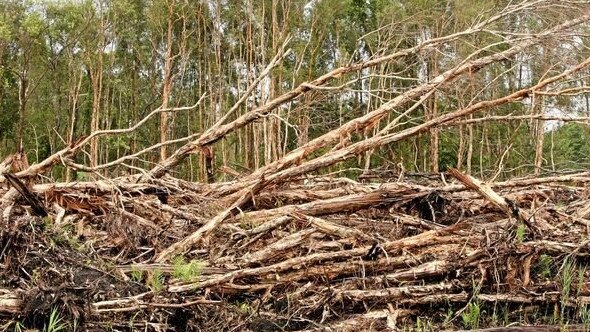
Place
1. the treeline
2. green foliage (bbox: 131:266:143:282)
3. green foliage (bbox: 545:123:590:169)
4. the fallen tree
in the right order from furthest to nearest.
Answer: green foliage (bbox: 545:123:590:169) → the treeline → green foliage (bbox: 131:266:143:282) → the fallen tree

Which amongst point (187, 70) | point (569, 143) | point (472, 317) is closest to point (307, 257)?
point (472, 317)

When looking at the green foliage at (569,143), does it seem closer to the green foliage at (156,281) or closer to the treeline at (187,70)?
the treeline at (187,70)

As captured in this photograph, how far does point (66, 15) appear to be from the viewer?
1081 inches

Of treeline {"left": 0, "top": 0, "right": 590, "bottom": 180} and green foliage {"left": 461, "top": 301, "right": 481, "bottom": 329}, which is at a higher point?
treeline {"left": 0, "top": 0, "right": 590, "bottom": 180}

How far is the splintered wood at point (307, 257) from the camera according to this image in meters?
3.65

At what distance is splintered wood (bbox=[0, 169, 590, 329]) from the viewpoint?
365 centimetres

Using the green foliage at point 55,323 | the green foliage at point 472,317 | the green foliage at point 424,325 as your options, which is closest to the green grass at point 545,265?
the green foliage at point 472,317

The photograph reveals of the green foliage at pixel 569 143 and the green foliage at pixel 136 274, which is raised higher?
the green foliage at pixel 569 143

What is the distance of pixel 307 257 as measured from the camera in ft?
13.0

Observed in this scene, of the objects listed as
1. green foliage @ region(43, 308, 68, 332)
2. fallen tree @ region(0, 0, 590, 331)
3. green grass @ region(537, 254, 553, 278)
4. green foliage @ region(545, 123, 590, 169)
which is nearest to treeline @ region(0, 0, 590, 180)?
green foliage @ region(545, 123, 590, 169)

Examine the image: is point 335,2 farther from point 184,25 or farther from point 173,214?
point 173,214

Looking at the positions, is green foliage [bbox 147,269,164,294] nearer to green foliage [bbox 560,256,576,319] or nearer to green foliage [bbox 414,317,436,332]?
green foliage [bbox 414,317,436,332]

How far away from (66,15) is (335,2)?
11.6 metres

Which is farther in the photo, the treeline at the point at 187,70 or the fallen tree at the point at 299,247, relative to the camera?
the treeline at the point at 187,70
